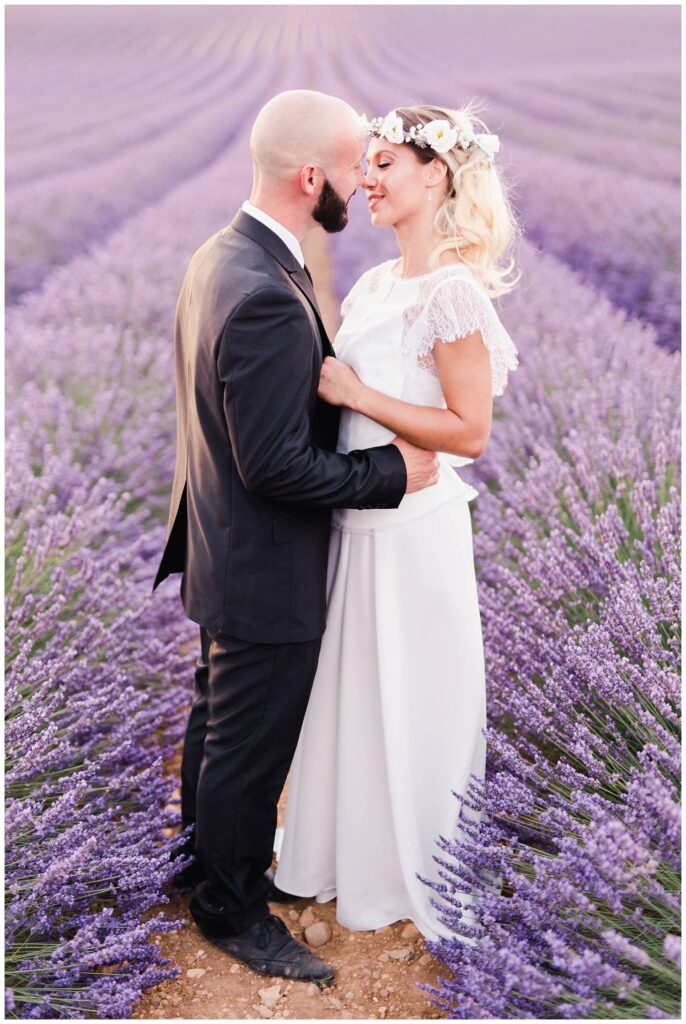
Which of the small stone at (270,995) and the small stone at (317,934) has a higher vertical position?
the small stone at (270,995)

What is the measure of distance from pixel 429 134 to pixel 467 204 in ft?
0.51

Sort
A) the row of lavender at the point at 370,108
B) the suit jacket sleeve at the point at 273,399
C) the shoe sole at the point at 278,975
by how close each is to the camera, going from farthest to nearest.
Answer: the row of lavender at the point at 370,108 < the shoe sole at the point at 278,975 < the suit jacket sleeve at the point at 273,399

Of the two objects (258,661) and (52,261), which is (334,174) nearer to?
(258,661)

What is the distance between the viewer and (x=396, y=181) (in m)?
1.73

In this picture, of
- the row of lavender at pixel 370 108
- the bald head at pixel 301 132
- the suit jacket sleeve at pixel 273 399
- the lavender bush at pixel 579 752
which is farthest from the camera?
the row of lavender at pixel 370 108

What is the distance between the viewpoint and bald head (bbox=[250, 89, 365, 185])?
5.13 feet

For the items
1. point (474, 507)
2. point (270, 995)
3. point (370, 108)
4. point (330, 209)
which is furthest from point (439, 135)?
point (370, 108)

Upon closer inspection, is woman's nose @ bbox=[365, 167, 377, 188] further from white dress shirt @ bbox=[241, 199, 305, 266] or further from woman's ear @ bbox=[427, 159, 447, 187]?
white dress shirt @ bbox=[241, 199, 305, 266]

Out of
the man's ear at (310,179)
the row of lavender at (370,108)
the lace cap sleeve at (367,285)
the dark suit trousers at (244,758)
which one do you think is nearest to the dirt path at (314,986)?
the dark suit trousers at (244,758)

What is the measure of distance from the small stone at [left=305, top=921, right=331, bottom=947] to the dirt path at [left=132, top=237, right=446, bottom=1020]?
1cm

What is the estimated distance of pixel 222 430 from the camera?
5.21 ft

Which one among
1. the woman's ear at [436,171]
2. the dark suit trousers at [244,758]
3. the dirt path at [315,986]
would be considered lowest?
the dirt path at [315,986]

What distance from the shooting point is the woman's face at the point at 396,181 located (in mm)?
1720

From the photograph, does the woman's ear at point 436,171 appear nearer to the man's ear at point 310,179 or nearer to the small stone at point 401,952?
the man's ear at point 310,179
